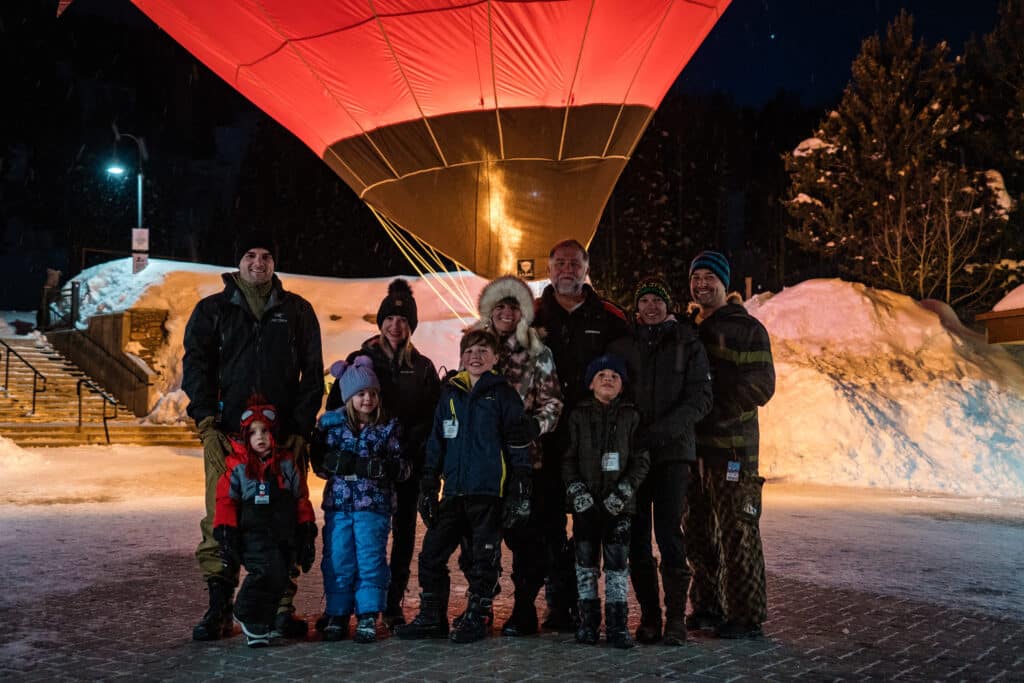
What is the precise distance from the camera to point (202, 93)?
64375 mm

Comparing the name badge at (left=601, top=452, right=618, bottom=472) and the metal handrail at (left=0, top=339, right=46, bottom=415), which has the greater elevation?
the metal handrail at (left=0, top=339, right=46, bottom=415)

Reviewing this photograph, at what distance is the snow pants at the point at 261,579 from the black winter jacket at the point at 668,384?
80.0 inches

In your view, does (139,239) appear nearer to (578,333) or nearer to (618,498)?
(578,333)

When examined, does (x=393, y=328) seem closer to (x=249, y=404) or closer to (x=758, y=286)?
(x=249, y=404)

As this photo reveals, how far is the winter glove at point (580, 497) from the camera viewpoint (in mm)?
5074

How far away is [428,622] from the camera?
16.8 ft

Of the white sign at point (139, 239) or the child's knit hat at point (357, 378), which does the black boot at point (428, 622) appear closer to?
the child's knit hat at point (357, 378)

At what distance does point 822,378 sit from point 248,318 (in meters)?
12.6

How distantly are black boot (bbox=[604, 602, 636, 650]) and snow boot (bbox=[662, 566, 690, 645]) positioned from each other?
0.21 m

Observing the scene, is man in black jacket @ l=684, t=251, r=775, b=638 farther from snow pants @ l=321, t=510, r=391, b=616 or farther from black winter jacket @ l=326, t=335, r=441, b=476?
snow pants @ l=321, t=510, r=391, b=616

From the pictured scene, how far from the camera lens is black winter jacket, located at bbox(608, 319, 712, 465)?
17.1 feet

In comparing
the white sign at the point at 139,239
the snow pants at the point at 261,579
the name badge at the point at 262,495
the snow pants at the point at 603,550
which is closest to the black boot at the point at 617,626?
the snow pants at the point at 603,550

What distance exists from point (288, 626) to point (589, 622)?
5.19 ft

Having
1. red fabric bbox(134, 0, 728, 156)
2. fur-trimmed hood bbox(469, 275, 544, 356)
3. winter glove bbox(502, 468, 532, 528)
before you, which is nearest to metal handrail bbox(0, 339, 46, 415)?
red fabric bbox(134, 0, 728, 156)
